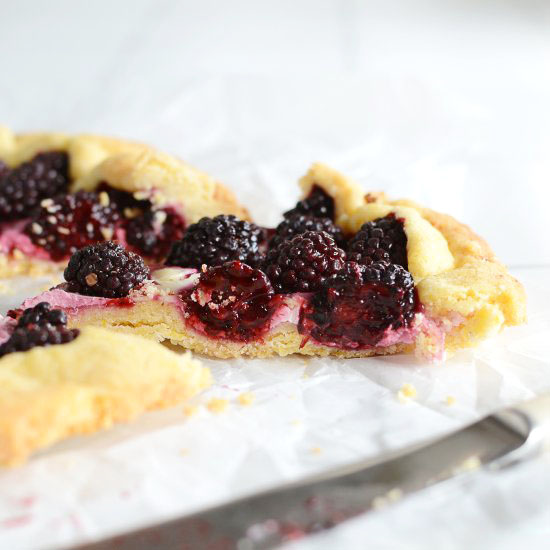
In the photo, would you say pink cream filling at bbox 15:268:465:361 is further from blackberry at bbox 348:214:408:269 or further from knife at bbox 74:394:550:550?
knife at bbox 74:394:550:550

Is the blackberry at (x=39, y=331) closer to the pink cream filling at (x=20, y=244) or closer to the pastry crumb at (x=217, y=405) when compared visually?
the pastry crumb at (x=217, y=405)

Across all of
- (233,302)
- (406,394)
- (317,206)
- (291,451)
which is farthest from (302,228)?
(291,451)

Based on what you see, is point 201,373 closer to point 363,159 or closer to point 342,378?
point 342,378

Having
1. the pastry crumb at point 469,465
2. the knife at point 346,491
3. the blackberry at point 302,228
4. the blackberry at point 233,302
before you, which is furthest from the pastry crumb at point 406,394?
the blackberry at point 302,228

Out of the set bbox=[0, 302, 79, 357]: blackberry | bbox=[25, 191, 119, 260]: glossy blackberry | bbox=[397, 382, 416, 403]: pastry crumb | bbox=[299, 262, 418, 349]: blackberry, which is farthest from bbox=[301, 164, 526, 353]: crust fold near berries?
bbox=[0, 302, 79, 357]: blackberry

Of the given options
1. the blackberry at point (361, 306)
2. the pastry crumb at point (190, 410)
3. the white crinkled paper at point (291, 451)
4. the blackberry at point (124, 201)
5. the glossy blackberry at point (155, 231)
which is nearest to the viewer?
the white crinkled paper at point (291, 451)

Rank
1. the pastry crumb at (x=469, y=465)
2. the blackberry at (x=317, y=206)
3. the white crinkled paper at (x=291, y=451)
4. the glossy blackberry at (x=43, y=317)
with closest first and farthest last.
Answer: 1. the white crinkled paper at (x=291, y=451)
2. the pastry crumb at (x=469, y=465)
3. the glossy blackberry at (x=43, y=317)
4. the blackberry at (x=317, y=206)

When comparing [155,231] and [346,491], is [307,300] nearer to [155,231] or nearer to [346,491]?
[346,491]

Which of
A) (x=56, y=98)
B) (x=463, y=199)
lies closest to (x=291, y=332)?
(x=463, y=199)
